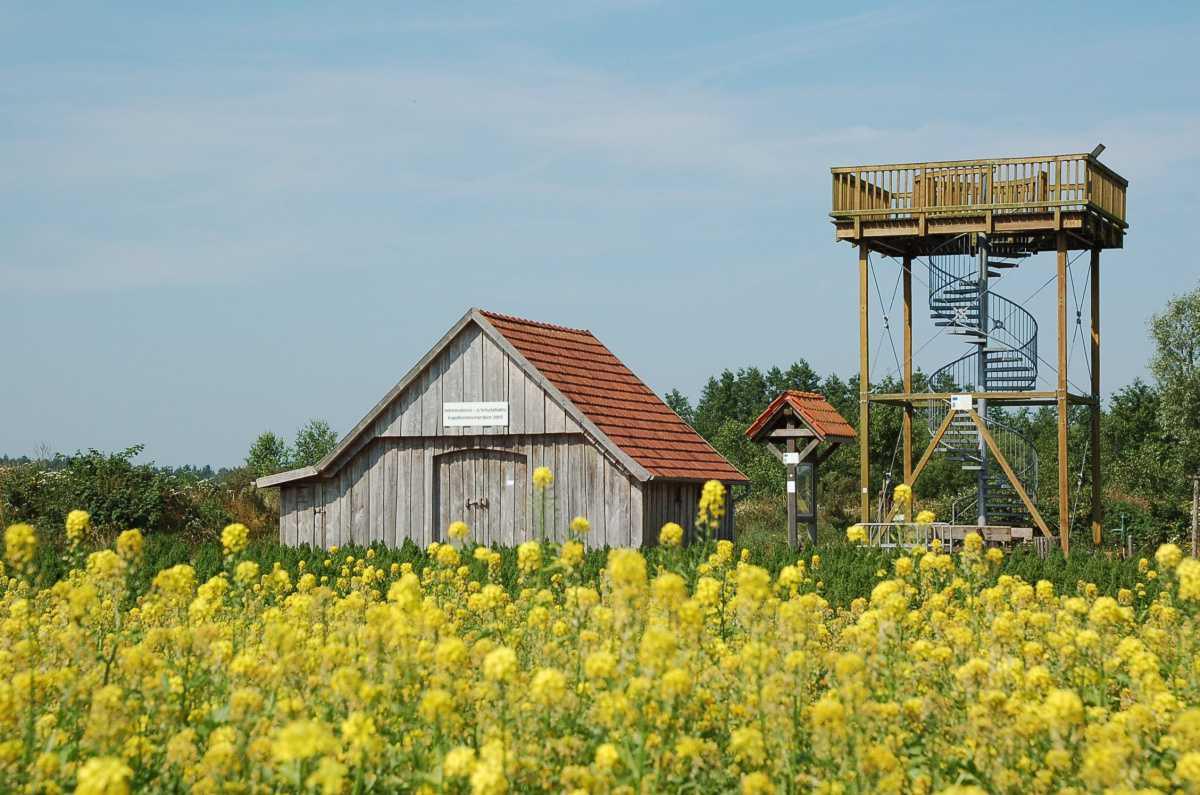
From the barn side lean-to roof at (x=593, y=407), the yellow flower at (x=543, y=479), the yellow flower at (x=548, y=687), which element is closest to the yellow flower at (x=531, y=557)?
the yellow flower at (x=543, y=479)

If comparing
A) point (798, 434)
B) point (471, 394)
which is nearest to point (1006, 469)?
point (798, 434)

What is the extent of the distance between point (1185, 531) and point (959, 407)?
1030 centimetres

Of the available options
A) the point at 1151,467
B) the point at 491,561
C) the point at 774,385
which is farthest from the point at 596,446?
the point at 774,385

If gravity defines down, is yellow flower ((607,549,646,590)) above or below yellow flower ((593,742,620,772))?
above

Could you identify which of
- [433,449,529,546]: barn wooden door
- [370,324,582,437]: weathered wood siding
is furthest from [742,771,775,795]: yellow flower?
[433,449,529,546]: barn wooden door

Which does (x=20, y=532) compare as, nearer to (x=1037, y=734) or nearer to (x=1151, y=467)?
(x=1037, y=734)

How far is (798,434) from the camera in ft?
85.4

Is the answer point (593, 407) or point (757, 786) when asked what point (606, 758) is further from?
point (593, 407)

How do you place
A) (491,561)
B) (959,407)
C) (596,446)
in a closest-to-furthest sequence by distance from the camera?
(491,561), (596,446), (959,407)

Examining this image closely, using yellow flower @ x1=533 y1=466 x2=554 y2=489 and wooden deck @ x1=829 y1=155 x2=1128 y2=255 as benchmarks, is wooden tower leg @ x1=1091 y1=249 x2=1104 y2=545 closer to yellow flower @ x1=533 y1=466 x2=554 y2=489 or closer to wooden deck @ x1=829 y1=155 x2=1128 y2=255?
wooden deck @ x1=829 y1=155 x2=1128 y2=255

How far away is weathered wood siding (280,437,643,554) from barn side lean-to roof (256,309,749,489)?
0.38m

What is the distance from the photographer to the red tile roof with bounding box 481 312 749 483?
25.5 metres

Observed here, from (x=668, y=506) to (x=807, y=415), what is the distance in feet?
9.57

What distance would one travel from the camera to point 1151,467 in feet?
138
